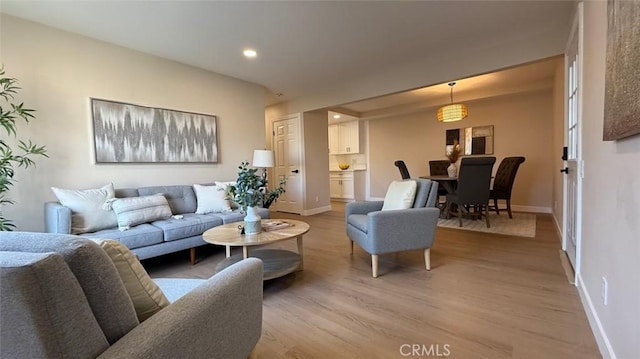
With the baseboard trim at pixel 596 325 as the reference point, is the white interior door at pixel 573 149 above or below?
above

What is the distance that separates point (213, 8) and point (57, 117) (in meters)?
1.96

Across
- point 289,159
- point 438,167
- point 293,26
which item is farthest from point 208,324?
point 438,167

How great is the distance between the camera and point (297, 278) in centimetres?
240

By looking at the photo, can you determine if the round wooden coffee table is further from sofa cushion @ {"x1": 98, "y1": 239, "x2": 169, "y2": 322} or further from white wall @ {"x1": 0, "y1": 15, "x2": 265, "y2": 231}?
white wall @ {"x1": 0, "y1": 15, "x2": 265, "y2": 231}

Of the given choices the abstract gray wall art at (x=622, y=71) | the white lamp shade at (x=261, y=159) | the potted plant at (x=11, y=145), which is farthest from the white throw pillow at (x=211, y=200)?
the abstract gray wall art at (x=622, y=71)

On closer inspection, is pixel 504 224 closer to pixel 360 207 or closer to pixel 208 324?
pixel 360 207

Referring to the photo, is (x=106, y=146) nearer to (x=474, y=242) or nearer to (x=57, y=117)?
(x=57, y=117)

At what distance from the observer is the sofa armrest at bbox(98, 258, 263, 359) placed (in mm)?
673

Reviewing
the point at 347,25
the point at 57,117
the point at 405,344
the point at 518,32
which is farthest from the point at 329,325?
the point at 518,32

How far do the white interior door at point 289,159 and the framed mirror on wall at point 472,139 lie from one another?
10.8 feet

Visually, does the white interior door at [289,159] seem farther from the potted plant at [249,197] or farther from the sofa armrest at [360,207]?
the potted plant at [249,197]

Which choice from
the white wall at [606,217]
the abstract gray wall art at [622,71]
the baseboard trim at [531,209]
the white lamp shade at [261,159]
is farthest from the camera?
the baseboard trim at [531,209]

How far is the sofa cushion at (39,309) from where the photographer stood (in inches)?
20.2

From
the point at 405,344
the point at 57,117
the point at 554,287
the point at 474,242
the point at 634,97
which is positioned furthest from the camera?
the point at 474,242
